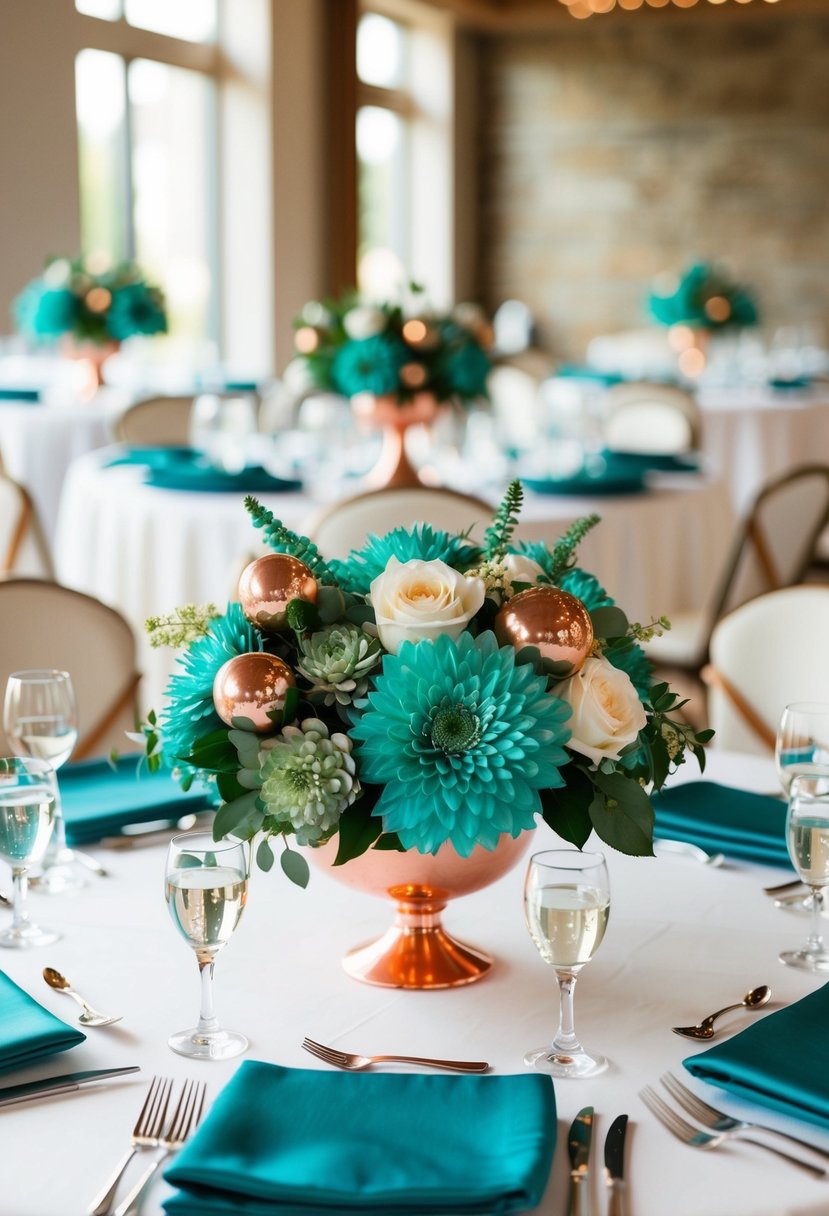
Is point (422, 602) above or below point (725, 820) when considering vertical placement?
above

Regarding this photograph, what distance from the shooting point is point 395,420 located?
13.1 feet

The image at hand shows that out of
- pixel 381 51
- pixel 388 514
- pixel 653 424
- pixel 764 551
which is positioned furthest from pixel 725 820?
pixel 381 51

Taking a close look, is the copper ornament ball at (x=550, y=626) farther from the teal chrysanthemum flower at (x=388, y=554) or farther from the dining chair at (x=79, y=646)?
the dining chair at (x=79, y=646)

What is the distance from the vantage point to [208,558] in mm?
3748

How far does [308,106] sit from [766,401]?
13.5ft

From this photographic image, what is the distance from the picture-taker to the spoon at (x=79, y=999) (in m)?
1.34

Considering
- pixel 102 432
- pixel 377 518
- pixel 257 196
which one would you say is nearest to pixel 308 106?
pixel 257 196

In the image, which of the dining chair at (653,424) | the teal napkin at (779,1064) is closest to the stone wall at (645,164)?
the dining chair at (653,424)

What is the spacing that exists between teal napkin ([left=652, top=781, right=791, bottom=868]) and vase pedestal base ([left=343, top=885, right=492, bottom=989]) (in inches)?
17.6

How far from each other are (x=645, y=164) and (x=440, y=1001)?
433 inches

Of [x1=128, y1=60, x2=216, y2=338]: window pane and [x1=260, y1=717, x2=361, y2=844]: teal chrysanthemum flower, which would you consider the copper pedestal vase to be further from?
[x1=128, y1=60, x2=216, y2=338]: window pane

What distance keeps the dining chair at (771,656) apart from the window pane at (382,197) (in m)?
8.62

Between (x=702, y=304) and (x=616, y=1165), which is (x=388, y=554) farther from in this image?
(x=702, y=304)

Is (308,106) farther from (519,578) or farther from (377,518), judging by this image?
(519,578)
